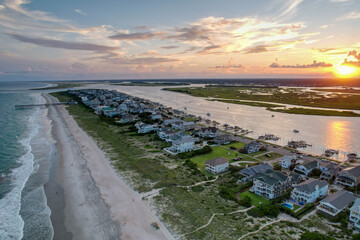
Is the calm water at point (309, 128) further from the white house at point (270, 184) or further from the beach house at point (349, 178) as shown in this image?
the white house at point (270, 184)

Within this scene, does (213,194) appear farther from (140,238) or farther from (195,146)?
(195,146)

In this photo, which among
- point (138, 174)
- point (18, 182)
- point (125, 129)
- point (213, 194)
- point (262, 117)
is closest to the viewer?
point (213, 194)

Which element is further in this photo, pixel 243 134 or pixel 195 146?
pixel 243 134

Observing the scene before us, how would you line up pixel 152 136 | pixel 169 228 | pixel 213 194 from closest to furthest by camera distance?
pixel 169 228 < pixel 213 194 < pixel 152 136

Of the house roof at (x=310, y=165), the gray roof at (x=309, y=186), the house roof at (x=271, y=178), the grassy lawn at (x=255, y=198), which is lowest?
the grassy lawn at (x=255, y=198)

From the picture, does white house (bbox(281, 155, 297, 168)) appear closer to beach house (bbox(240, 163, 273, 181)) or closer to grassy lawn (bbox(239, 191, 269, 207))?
beach house (bbox(240, 163, 273, 181))

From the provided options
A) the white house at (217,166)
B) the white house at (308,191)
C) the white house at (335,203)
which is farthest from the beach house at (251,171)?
the white house at (335,203)

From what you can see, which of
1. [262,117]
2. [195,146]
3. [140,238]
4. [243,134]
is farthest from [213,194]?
[262,117]
